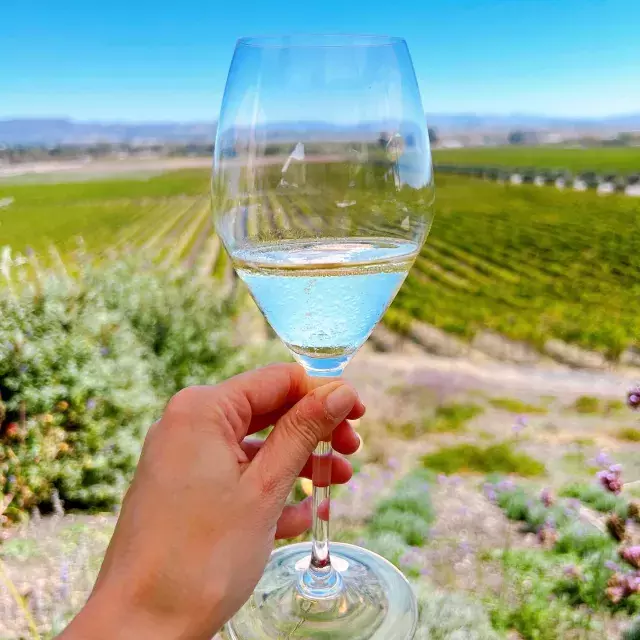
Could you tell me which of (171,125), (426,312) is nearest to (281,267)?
(426,312)

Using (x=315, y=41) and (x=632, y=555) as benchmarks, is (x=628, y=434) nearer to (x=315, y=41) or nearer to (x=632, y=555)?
(x=632, y=555)

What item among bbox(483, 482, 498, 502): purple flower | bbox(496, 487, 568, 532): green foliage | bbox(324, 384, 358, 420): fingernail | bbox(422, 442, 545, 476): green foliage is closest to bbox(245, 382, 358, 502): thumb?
bbox(324, 384, 358, 420): fingernail

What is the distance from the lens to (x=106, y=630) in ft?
3.17

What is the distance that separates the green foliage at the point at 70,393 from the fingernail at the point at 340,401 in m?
2.03

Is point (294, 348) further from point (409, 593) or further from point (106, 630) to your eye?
point (409, 593)

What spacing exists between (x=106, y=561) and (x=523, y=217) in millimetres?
36554

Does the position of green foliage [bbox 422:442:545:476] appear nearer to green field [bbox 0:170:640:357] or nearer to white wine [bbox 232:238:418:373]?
green field [bbox 0:170:640:357]

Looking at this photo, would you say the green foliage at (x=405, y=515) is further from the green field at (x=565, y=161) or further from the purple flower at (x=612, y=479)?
the green field at (x=565, y=161)

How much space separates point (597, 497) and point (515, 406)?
444cm

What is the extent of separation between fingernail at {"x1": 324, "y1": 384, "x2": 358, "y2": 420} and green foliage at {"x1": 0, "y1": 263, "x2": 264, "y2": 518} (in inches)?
79.7

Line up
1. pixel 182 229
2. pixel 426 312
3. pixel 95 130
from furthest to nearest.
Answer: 1. pixel 95 130
2. pixel 182 229
3. pixel 426 312

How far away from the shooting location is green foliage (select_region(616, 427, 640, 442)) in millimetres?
5680

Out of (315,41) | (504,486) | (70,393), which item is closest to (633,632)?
(504,486)

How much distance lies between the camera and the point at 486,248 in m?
28.4
